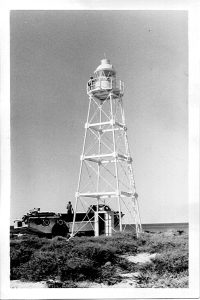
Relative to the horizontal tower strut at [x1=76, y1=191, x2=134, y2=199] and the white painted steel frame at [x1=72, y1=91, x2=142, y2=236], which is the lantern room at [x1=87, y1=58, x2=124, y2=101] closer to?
the white painted steel frame at [x1=72, y1=91, x2=142, y2=236]

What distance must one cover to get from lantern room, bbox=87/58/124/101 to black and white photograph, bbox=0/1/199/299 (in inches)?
7.7

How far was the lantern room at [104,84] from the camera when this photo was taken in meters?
23.3

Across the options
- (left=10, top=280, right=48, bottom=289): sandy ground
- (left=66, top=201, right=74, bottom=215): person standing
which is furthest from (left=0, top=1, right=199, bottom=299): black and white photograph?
(left=66, top=201, right=74, bottom=215): person standing

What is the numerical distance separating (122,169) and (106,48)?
24.1 ft

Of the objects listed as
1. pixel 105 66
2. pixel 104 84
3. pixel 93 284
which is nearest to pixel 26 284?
pixel 93 284

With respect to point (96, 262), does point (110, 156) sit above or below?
above

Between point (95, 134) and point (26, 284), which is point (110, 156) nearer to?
point (95, 134)

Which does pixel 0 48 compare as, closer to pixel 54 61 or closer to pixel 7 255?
pixel 54 61

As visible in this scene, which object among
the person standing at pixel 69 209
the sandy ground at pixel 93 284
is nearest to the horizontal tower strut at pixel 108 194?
the person standing at pixel 69 209

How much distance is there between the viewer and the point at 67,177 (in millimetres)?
21625

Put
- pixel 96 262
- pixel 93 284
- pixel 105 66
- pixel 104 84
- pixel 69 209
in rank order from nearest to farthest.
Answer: pixel 93 284, pixel 96 262, pixel 105 66, pixel 104 84, pixel 69 209

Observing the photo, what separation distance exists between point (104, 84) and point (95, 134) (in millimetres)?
2687

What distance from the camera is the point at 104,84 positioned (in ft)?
79.4

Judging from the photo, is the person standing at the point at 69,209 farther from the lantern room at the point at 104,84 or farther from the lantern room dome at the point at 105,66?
the lantern room dome at the point at 105,66
